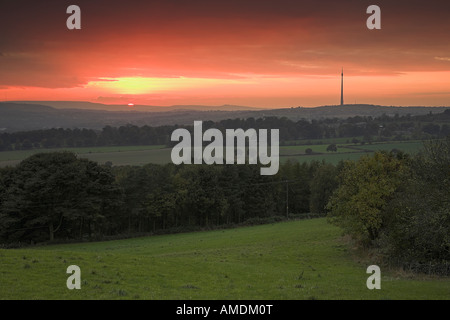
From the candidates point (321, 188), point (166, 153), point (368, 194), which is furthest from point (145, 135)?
point (368, 194)

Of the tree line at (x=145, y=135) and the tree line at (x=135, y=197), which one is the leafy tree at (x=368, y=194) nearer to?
the tree line at (x=135, y=197)

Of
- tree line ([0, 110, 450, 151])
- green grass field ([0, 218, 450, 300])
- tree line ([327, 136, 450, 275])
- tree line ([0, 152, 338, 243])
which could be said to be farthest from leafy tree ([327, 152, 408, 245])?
tree line ([0, 110, 450, 151])

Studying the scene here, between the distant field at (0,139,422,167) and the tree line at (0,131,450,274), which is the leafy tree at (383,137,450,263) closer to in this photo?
the tree line at (0,131,450,274)

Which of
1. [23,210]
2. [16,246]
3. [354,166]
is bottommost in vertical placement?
[16,246]

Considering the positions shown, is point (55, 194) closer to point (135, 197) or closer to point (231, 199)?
point (135, 197)

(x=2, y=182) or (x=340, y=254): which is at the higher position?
(x=2, y=182)

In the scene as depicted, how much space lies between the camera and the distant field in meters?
140

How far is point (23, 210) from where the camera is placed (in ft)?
215

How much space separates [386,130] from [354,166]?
539 ft

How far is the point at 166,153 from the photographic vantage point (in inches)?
6230

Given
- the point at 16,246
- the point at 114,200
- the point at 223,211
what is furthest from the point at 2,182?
the point at 223,211

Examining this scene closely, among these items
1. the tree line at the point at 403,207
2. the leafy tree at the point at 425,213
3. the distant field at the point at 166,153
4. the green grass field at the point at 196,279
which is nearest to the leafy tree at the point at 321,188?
the distant field at the point at 166,153
